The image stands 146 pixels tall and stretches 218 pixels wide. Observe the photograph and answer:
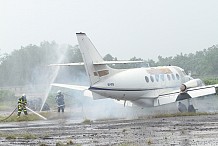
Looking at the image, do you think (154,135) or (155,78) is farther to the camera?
→ (155,78)

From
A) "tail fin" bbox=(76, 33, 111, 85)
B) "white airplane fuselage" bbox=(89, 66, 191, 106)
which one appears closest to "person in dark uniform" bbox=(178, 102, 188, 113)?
"white airplane fuselage" bbox=(89, 66, 191, 106)

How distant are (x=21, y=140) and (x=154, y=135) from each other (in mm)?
5463

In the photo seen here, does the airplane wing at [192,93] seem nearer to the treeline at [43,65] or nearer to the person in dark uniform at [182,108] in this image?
the person in dark uniform at [182,108]

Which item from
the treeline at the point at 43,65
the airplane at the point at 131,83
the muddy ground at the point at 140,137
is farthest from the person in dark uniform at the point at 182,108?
the treeline at the point at 43,65

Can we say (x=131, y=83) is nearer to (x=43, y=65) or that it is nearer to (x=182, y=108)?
(x=182, y=108)

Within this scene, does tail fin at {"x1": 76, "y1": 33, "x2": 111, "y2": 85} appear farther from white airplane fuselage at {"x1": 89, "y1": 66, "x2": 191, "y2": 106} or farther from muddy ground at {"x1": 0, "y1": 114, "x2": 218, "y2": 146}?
muddy ground at {"x1": 0, "y1": 114, "x2": 218, "y2": 146}

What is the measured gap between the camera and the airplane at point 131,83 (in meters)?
33.6

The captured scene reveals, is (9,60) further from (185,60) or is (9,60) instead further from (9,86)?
(185,60)

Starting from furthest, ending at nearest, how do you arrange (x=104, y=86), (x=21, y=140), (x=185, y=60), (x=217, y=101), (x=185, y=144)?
(x=185, y=60) → (x=217, y=101) → (x=104, y=86) → (x=21, y=140) → (x=185, y=144)

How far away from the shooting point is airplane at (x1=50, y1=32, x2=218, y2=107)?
33.6m

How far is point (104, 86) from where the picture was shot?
33719 millimetres

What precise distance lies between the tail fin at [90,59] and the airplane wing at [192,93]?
4.60 m

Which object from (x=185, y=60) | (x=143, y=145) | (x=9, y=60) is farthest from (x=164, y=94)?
(x=185, y=60)

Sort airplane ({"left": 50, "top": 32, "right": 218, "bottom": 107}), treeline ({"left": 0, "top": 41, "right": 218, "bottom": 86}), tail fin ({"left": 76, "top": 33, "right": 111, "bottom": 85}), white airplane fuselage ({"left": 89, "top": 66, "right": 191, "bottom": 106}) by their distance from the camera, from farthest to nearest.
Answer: treeline ({"left": 0, "top": 41, "right": 218, "bottom": 86}), white airplane fuselage ({"left": 89, "top": 66, "right": 191, "bottom": 106}), airplane ({"left": 50, "top": 32, "right": 218, "bottom": 107}), tail fin ({"left": 76, "top": 33, "right": 111, "bottom": 85})
